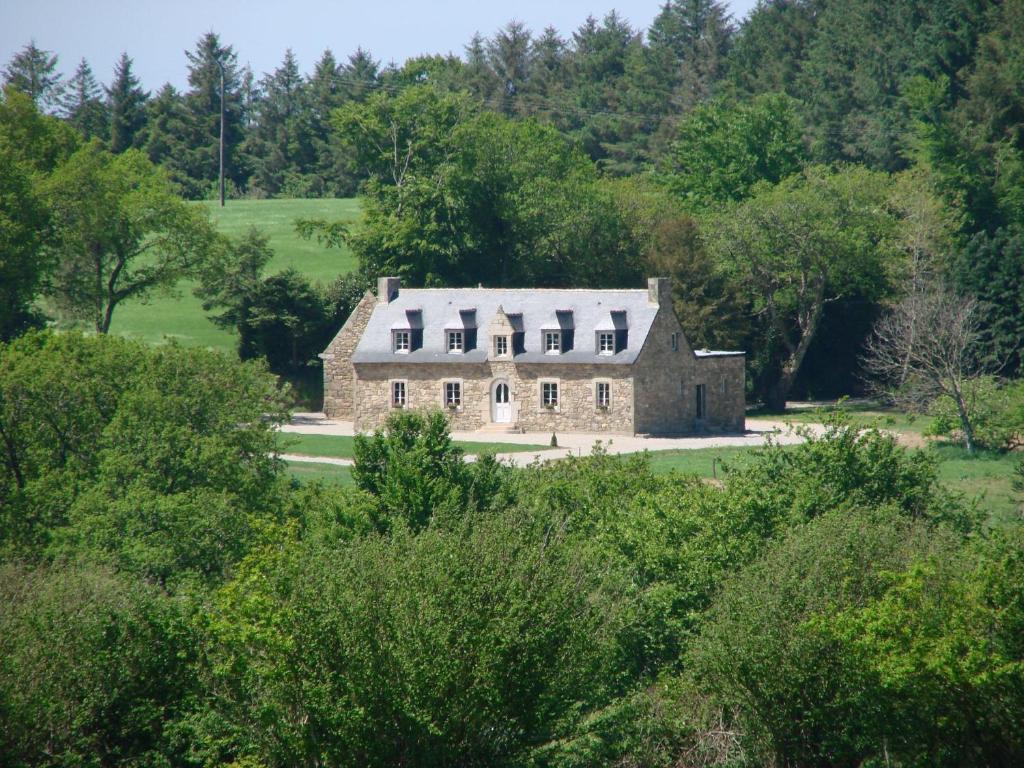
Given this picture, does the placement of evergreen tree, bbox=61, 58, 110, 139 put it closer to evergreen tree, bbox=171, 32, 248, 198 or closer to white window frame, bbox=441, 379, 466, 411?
evergreen tree, bbox=171, 32, 248, 198

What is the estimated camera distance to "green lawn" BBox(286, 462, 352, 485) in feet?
126

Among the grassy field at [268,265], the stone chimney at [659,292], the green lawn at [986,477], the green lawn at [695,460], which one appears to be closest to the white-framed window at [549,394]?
the stone chimney at [659,292]

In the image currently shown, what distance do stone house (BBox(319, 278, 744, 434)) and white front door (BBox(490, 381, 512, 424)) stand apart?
0.04 meters

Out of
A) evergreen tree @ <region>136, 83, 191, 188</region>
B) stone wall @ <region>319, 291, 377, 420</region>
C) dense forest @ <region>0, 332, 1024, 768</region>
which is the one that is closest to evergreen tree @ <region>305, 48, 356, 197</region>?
evergreen tree @ <region>136, 83, 191, 188</region>

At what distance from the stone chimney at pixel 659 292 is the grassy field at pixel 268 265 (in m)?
20.3

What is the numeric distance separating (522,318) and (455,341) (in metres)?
2.58

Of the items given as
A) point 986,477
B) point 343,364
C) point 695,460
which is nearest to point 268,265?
point 343,364

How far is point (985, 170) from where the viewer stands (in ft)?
195

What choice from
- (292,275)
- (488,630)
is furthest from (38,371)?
(292,275)

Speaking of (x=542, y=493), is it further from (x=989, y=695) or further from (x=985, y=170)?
(x=985, y=170)

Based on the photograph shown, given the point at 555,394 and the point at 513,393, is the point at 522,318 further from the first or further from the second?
the point at 555,394

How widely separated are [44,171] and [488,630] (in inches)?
1807

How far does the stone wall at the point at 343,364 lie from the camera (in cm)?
5359

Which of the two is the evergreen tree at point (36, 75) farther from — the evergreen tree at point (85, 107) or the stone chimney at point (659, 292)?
the stone chimney at point (659, 292)
